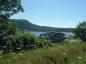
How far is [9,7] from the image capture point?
3294cm

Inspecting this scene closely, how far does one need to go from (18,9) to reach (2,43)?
32.9ft

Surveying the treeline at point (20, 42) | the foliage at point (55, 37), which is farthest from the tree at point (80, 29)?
the treeline at point (20, 42)

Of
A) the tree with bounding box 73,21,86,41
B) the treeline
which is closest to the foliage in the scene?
the tree with bounding box 73,21,86,41

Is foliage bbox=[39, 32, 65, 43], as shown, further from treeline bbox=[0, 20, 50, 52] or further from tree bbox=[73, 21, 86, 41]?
treeline bbox=[0, 20, 50, 52]

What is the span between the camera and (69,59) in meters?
9.69

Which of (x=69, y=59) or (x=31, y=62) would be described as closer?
(x=31, y=62)

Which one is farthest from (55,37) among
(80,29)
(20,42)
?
(20,42)

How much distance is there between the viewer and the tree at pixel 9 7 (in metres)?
32.3

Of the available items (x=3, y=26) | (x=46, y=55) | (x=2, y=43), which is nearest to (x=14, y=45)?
(x=2, y=43)

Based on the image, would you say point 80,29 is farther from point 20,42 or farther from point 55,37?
point 20,42

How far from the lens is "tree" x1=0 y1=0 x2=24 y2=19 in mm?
32263

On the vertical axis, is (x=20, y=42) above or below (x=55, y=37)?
above

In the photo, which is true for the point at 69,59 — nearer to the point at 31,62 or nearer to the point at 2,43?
the point at 31,62

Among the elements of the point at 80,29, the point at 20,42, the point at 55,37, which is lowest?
the point at 55,37
